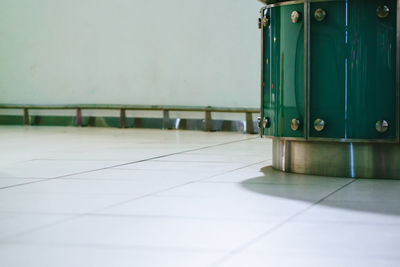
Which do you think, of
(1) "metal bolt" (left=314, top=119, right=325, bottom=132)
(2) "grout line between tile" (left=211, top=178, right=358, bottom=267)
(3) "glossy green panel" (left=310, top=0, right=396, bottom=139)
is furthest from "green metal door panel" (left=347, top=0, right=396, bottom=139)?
(2) "grout line between tile" (left=211, top=178, right=358, bottom=267)

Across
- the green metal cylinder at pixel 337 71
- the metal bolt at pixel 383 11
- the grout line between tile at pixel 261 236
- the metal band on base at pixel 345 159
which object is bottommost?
the grout line between tile at pixel 261 236

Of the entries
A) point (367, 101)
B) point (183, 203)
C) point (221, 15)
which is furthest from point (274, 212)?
point (221, 15)

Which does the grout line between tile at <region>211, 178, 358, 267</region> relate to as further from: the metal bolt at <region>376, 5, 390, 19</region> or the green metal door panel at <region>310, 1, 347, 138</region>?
the metal bolt at <region>376, 5, 390, 19</region>

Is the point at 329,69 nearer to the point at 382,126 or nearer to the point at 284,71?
the point at 284,71

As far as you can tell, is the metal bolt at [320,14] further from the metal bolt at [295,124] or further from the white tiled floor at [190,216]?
the white tiled floor at [190,216]

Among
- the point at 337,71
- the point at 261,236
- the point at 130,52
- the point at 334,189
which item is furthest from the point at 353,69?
the point at 130,52

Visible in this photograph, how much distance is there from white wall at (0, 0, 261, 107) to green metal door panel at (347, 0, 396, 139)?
19.3 feet

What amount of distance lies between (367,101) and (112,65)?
777cm

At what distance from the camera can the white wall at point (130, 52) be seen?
1020 centimetres

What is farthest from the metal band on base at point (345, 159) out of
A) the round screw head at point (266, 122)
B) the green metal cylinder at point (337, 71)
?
the round screw head at point (266, 122)

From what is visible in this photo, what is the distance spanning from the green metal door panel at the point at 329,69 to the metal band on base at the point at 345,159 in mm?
114

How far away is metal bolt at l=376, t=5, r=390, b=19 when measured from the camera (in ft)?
13.3

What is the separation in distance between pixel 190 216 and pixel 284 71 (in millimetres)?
1953

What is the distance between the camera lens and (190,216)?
9.12 ft
